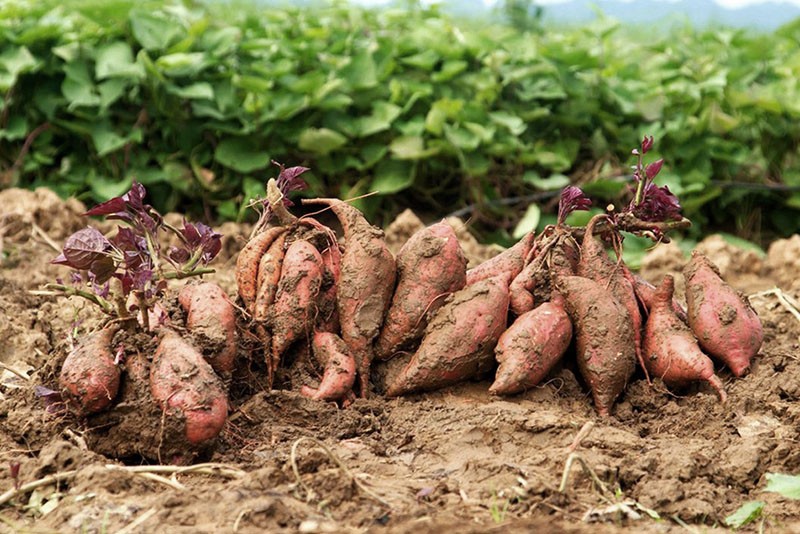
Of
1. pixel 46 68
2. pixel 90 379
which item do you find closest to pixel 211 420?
pixel 90 379

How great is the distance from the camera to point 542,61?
244 inches

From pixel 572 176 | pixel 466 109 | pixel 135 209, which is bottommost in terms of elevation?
pixel 572 176

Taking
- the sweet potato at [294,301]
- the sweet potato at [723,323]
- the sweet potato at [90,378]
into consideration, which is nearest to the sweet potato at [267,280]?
the sweet potato at [294,301]

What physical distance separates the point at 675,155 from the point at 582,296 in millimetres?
3515

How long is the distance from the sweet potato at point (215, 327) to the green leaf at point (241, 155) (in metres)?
3.10

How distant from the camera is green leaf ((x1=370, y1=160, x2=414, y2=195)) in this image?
5.95 m

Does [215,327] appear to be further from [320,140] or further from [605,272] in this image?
[320,140]

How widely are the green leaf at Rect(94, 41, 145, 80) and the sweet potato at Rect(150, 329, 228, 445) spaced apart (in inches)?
134

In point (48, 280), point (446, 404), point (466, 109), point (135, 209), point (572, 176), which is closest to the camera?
point (135, 209)

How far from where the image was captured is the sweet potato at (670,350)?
117 inches

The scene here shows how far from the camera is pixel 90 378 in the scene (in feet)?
8.30

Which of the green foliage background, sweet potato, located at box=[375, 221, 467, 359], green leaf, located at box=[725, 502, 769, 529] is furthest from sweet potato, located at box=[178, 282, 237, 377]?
the green foliage background

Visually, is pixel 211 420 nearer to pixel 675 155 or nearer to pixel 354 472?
pixel 354 472

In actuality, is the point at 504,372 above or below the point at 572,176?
above
